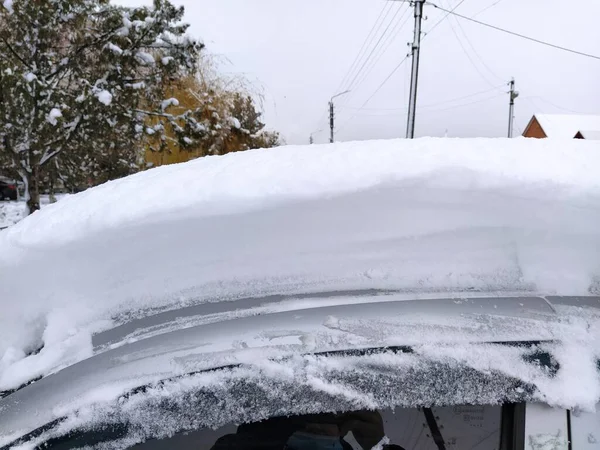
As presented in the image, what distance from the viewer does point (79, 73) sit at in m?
8.24

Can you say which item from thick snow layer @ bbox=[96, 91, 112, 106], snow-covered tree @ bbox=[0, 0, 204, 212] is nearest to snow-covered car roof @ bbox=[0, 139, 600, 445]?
snow-covered tree @ bbox=[0, 0, 204, 212]

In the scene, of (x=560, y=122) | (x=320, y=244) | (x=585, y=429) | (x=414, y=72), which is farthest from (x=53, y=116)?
(x=560, y=122)

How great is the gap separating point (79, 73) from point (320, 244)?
8695mm

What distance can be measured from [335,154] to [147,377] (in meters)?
0.70

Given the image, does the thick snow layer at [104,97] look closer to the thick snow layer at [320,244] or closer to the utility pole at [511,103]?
the thick snow layer at [320,244]

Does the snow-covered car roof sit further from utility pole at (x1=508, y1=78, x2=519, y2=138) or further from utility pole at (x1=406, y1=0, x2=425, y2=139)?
utility pole at (x1=508, y1=78, x2=519, y2=138)

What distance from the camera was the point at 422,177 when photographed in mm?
1027

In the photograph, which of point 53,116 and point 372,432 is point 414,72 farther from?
point 372,432

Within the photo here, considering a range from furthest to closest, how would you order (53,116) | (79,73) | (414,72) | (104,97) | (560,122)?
1. (560,122)
2. (414,72)
3. (79,73)
4. (104,97)
5. (53,116)

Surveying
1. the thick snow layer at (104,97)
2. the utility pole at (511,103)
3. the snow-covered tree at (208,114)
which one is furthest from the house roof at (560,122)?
the thick snow layer at (104,97)

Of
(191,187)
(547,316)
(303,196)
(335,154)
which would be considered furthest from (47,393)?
(547,316)

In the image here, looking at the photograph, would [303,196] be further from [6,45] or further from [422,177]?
[6,45]

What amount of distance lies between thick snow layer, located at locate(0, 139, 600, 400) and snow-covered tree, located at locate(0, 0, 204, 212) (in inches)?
286

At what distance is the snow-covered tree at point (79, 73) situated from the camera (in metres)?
7.40
